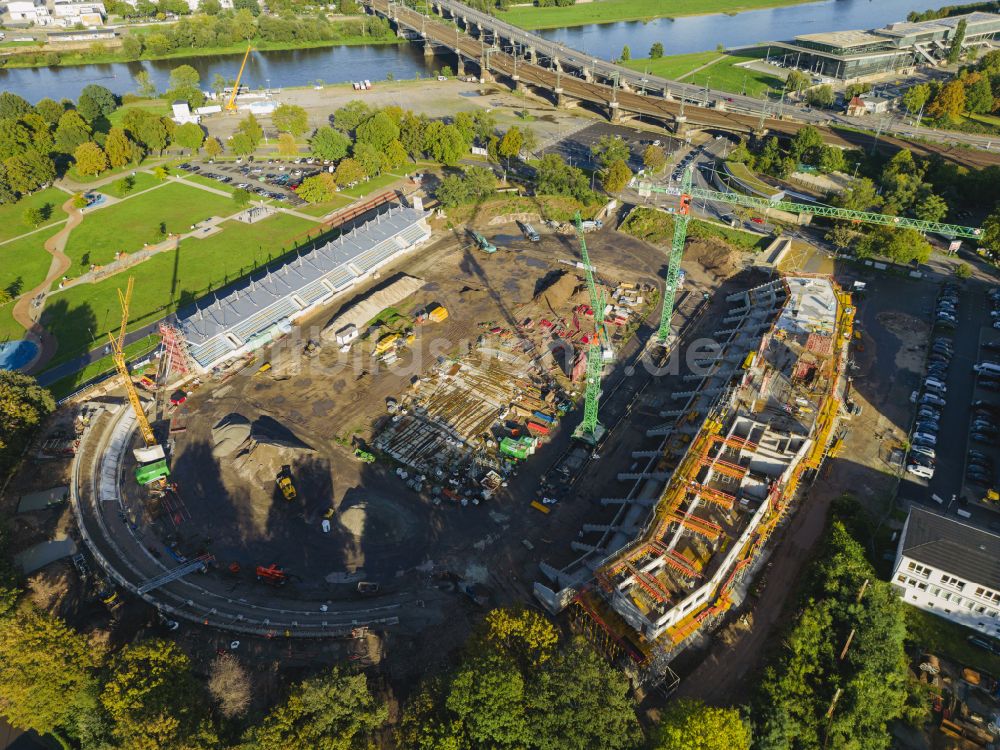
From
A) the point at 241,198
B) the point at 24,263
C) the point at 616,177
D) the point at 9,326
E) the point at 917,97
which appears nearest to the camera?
the point at 9,326

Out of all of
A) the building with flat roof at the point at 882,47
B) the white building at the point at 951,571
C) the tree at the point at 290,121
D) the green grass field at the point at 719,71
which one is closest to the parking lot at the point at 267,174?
the tree at the point at 290,121

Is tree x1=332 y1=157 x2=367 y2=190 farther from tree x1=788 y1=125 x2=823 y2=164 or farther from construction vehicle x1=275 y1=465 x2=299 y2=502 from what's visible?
tree x1=788 y1=125 x2=823 y2=164

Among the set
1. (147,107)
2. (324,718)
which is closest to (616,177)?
(324,718)

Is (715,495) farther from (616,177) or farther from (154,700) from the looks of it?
(616,177)

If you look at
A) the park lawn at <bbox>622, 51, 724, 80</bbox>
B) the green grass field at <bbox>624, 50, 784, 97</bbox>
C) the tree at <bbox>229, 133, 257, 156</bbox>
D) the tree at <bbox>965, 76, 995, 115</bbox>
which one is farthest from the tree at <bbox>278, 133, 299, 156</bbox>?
the tree at <bbox>965, 76, 995, 115</bbox>

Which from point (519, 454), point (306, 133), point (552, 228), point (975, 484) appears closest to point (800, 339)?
point (975, 484)
